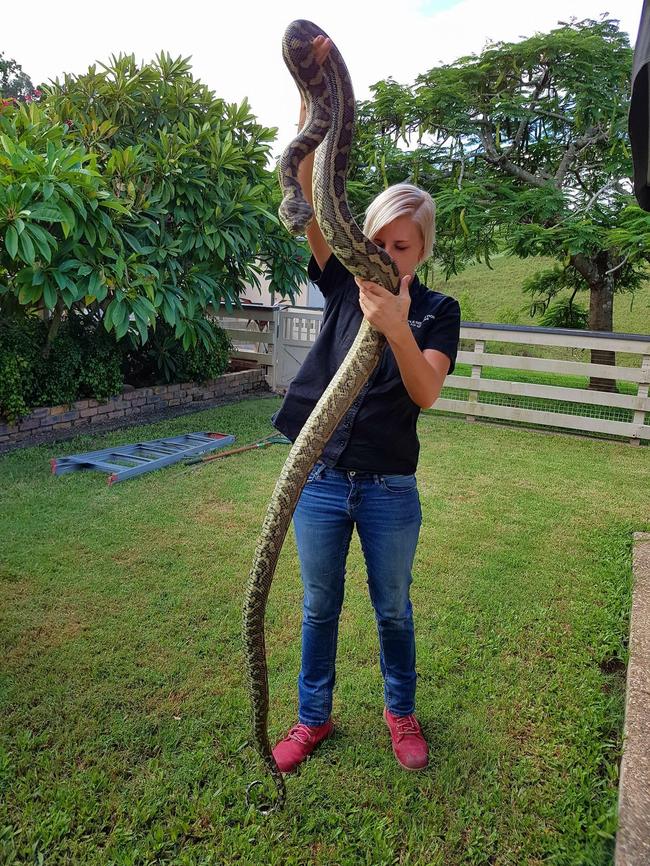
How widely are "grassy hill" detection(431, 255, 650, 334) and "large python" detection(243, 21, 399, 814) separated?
50.0 ft

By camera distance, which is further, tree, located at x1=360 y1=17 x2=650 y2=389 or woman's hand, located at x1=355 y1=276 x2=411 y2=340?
tree, located at x1=360 y1=17 x2=650 y2=389

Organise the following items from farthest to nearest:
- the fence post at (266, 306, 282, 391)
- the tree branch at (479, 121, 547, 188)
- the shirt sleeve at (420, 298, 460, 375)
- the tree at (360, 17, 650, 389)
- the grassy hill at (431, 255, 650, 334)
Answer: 1. the grassy hill at (431, 255, 650, 334)
2. the fence post at (266, 306, 282, 391)
3. the tree branch at (479, 121, 547, 188)
4. the tree at (360, 17, 650, 389)
5. the shirt sleeve at (420, 298, 460, 375)

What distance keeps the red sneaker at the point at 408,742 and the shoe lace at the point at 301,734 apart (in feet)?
1.25

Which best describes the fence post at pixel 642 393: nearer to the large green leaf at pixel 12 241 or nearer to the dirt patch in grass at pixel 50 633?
the dirt patch in grass at pixel 50 633

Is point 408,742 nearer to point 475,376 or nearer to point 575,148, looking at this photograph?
point 475,376

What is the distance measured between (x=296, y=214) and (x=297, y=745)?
2188 millimetres

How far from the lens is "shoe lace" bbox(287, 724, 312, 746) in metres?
2.62

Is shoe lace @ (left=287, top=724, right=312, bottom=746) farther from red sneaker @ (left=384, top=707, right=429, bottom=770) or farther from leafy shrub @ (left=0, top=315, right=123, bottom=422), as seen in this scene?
leafy shrub @ (left=0, top=315, right=123, bottom=422)

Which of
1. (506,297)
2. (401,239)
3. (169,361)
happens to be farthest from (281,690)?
(506,297)

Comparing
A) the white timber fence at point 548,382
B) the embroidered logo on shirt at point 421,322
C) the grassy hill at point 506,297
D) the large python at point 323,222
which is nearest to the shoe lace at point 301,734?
the large python at point 323,222

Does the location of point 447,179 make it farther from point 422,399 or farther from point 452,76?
point 422,399

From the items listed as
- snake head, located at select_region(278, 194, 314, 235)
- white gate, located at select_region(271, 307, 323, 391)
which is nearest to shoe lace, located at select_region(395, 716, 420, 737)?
snake head, located at select_region(278, 194, 314, 235)

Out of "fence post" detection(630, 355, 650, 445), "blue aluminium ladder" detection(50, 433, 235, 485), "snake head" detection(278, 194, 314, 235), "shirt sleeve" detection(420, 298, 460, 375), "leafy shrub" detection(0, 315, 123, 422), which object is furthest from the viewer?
"fence post" detection(630, 355, 650, 445)

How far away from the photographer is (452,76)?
9945mm
